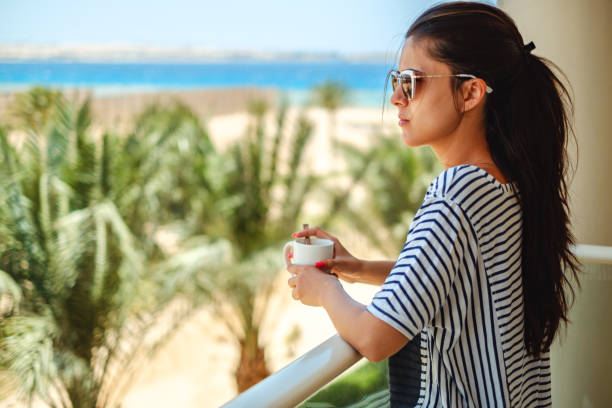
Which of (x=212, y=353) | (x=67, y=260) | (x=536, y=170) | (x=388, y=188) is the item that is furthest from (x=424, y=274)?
(x=212, y=353)

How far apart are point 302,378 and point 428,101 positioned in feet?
2.15

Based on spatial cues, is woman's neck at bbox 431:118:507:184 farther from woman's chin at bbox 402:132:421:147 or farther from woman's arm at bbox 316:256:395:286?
woman's arm at bbox 316:256:395:286

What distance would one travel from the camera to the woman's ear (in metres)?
1.24

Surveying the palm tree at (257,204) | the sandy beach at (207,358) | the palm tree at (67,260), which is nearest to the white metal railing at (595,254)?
the palm tree at (67,260)

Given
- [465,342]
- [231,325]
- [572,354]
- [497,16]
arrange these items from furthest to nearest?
1. [231,325]
2. [572,354]
3. [497,16]
4. [465,342]

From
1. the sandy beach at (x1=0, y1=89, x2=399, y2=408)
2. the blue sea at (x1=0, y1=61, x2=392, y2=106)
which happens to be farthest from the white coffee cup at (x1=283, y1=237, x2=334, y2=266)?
the blue sea at (x1=0, y1=61, x2=392, y2=106)

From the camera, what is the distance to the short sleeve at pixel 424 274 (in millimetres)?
1044

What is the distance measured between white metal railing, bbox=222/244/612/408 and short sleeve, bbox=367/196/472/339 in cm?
11

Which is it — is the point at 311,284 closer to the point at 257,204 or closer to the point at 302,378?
the point at 302,378

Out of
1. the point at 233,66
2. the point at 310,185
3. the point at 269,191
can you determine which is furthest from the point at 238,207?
the point at 233,66

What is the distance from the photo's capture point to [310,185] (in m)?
7.99

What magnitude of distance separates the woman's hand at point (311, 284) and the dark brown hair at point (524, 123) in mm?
416

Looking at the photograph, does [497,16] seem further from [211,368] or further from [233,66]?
[233,66]

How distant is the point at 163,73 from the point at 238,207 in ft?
98.0
